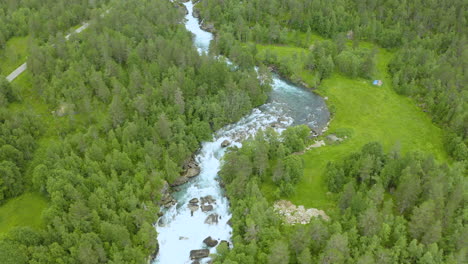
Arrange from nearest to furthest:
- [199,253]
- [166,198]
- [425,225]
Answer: [425,225], [199,253], [166,198]

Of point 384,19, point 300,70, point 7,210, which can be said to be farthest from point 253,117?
point 384,19

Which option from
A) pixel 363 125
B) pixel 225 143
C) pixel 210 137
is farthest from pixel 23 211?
pixel 363 125

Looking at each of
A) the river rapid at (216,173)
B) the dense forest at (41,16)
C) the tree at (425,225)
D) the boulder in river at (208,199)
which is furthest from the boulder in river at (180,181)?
the dense forest at (41,16)

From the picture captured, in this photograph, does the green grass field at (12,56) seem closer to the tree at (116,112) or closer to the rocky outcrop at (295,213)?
the tree at (116,112)

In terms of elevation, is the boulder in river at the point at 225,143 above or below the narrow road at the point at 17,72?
below

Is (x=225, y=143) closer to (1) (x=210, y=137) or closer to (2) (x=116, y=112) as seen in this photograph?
(1) (x=210, y=137)

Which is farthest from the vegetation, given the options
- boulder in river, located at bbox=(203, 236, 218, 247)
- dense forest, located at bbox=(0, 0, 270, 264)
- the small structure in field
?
dense forest, located at bbox=(0, 0, 270, 264)
